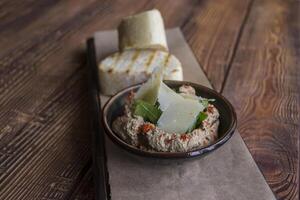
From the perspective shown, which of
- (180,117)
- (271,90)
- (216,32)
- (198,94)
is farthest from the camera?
(216,32)

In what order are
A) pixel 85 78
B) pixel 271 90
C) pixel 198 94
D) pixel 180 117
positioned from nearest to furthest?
pixel 180 117 < pixel 198 94 < pixel 271 90 < pixel 85 78

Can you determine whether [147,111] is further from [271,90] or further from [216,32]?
[216,32]

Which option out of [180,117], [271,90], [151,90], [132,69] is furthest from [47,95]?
[271,90]

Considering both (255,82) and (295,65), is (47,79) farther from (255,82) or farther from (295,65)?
(295,65)

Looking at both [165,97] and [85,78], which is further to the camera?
[85,78]

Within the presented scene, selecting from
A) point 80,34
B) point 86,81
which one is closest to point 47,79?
point 86,81

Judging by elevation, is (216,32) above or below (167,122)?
below
